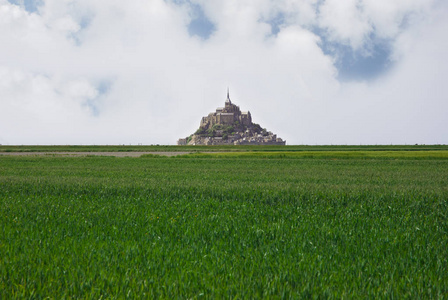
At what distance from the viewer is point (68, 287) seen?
4930mm

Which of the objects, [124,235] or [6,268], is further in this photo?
[124,235]

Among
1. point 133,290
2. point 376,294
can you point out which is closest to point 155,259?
point 133,290

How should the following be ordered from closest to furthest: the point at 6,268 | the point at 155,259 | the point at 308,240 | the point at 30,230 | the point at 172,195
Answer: the point at 6,268 < the point at 155,259 < the point at 308,240 < the point at 30,230 < the point at 172,195

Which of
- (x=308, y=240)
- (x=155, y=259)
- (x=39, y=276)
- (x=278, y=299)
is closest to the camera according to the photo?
(x=278, y=299)

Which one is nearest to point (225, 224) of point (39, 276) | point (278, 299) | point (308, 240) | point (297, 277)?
point (308, 240)

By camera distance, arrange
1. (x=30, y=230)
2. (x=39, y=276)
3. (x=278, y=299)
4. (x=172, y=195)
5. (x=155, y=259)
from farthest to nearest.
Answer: (x=172, y=195)
(x=30, y=230)
(x=155, y=259)
(x=39, y=276)
(x=278, y=299)

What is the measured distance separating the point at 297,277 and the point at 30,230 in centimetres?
709

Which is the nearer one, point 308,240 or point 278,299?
point 278,299

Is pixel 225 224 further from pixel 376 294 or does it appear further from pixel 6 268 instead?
pixel 6 268

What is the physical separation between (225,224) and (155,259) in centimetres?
303

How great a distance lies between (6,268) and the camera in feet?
18.2

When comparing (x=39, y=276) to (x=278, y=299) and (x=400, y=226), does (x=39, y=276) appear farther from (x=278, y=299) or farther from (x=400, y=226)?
(x=400, y=226)

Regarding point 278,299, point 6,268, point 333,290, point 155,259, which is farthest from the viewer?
point 155,259

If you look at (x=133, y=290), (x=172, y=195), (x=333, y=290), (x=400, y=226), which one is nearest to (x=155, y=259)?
(x=133, y=290)
